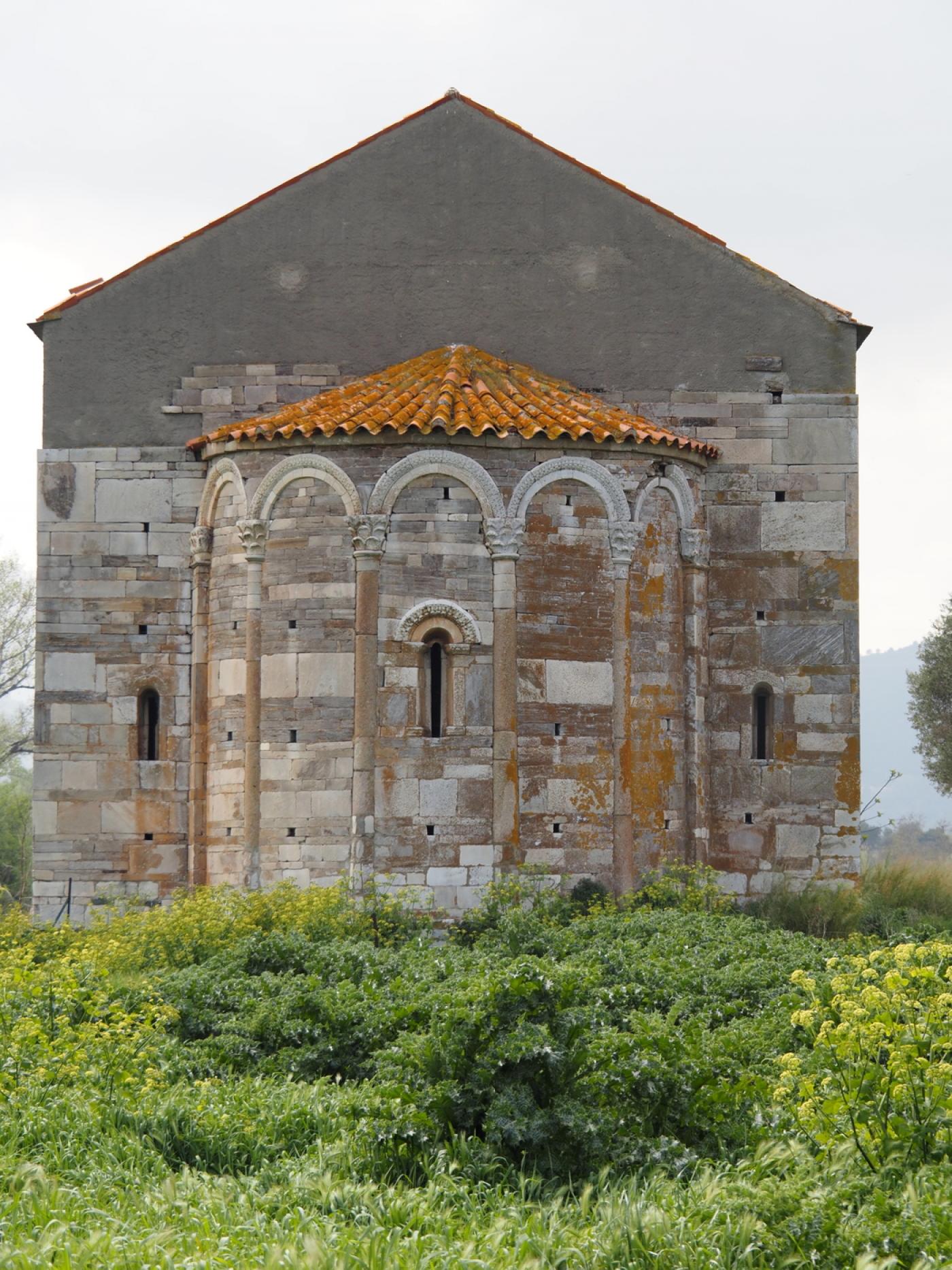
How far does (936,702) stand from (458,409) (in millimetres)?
19962

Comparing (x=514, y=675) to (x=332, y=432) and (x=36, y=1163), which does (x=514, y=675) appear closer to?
(x=332, y=432)

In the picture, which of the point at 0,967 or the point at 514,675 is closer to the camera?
the point at 0,967

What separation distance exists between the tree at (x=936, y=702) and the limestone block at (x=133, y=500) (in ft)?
64.5

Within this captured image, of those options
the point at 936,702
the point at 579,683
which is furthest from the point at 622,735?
the point at 936,702

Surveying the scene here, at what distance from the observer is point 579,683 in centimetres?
1791

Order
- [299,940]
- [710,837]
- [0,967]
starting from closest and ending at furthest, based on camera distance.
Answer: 1. [0,967]
2. [299,940]
3. [710,837]

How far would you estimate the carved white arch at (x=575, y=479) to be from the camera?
17859 mm

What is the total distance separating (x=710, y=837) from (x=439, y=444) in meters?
5.30

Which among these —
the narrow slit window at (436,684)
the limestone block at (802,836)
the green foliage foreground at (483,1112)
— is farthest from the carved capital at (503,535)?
the green foliage foreground at (483,1112)

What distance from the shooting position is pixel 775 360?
65.3 ft

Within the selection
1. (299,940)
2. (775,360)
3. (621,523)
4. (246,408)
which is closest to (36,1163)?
(299,940)

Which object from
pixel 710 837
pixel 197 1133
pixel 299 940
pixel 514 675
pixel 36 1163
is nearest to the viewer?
pixel 36 1163

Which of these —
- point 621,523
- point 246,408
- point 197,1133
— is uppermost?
point 246,408

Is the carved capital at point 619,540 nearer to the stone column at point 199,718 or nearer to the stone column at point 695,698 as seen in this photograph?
the stone column at point 695,698
